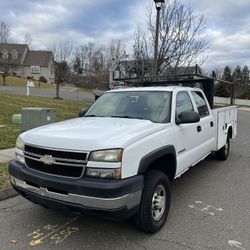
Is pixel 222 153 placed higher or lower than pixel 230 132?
lower

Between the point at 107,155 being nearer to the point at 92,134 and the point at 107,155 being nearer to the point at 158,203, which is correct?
the point at 92,134

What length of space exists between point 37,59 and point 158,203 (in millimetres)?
83417

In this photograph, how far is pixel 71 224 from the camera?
4.62m

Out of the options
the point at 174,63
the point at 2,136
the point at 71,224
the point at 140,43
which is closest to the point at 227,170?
the point at 71,224

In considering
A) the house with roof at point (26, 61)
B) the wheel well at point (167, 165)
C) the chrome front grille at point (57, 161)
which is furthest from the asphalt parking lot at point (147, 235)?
the house with roof at point (26, 61)

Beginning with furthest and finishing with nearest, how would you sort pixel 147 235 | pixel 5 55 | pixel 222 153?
pixel 5 55 → pixel 222 153 → pixel 147 235

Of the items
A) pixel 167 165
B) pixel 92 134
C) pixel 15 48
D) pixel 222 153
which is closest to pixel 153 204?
pixel 167 165

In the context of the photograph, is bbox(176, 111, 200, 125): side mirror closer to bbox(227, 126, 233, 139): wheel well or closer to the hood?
the hood

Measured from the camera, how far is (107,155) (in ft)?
12.5

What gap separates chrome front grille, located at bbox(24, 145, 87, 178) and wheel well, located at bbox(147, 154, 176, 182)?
3.96 ft

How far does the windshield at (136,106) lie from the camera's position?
5.24 metres

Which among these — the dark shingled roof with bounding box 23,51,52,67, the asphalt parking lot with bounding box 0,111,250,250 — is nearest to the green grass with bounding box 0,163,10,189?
the asphalt parking lot with bounding box 0,111,250,250

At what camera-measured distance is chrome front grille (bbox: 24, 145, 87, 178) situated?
152 inches

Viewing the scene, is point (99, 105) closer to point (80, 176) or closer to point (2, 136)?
point (80, 176)
